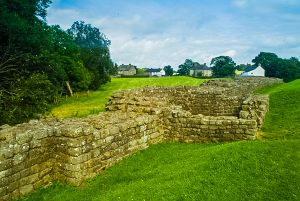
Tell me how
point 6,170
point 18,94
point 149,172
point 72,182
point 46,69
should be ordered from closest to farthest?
point 6,170, point 72,182, point 149,172, point 18,94, point 46,69

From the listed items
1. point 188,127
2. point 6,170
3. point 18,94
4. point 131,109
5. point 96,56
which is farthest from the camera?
point 96,56

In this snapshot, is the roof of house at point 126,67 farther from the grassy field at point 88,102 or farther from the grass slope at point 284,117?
the grass slope at point 284,117

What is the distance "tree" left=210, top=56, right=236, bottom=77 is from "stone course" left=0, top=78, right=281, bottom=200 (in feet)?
357

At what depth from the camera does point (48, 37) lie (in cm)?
2528

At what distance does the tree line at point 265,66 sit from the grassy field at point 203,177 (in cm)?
8223

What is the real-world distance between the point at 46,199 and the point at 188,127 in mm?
6805

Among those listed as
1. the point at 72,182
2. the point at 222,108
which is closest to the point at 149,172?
the point at 72,182

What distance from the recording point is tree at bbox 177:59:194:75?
18007 cm

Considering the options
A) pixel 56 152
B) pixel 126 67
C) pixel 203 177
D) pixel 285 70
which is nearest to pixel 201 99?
pixel 203 177

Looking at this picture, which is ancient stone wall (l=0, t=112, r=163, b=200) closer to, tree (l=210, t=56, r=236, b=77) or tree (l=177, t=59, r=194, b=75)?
tree (l=210, t=56, r=236, b=77)

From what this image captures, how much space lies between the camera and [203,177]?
28.2ft

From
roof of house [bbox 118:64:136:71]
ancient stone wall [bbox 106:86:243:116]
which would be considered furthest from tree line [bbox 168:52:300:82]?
ancient stone wall [bbox 106:86:243:116]

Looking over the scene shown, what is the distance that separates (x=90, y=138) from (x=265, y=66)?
11496 centimetres

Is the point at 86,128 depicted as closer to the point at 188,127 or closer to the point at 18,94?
the point at 188,127
